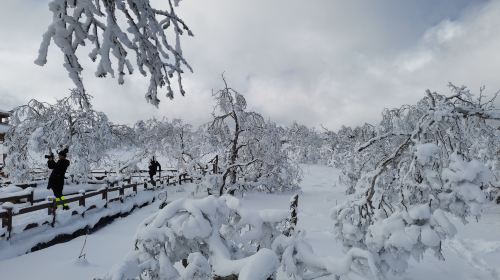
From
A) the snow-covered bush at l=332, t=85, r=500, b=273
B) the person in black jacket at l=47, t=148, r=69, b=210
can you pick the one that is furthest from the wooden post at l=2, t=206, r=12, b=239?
the snow-covered bush at l=332, t=85, r=500, b=273

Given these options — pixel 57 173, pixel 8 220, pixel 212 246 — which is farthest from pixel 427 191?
pixel 57 173

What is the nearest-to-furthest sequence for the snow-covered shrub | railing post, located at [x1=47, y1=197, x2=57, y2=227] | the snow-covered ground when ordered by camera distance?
the snow-covered shrub
the snow-covered ground
railing post, located at [x1=47, y1=197, x2=57, y2=227]

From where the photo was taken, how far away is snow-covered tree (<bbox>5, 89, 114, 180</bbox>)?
60.1ft

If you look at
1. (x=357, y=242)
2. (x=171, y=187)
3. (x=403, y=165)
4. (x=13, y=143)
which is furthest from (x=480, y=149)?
(x=13, y=143)

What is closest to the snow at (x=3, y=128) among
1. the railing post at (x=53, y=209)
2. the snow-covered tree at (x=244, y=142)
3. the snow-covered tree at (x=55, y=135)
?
the snow-covered tree at (x=55, y=135)

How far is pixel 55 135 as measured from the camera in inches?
716

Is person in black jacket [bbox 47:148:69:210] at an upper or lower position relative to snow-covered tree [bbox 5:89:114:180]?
lower

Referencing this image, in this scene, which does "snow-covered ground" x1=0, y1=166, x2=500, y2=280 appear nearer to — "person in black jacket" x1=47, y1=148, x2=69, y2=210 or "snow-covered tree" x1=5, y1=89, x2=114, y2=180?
"person in black jacket" x1=47, y1=148, x2=69, y2=210

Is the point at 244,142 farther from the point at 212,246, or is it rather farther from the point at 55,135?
the point at 212,246

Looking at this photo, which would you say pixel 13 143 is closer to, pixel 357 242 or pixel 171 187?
pixel 171 187

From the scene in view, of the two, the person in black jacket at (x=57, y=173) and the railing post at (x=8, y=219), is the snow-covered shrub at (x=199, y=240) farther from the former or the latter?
the person in black jacket at (x=57, y=173)

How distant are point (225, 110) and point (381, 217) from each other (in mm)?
11762

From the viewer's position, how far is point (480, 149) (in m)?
18.8

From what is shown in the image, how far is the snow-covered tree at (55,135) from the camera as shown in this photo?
721 inches
